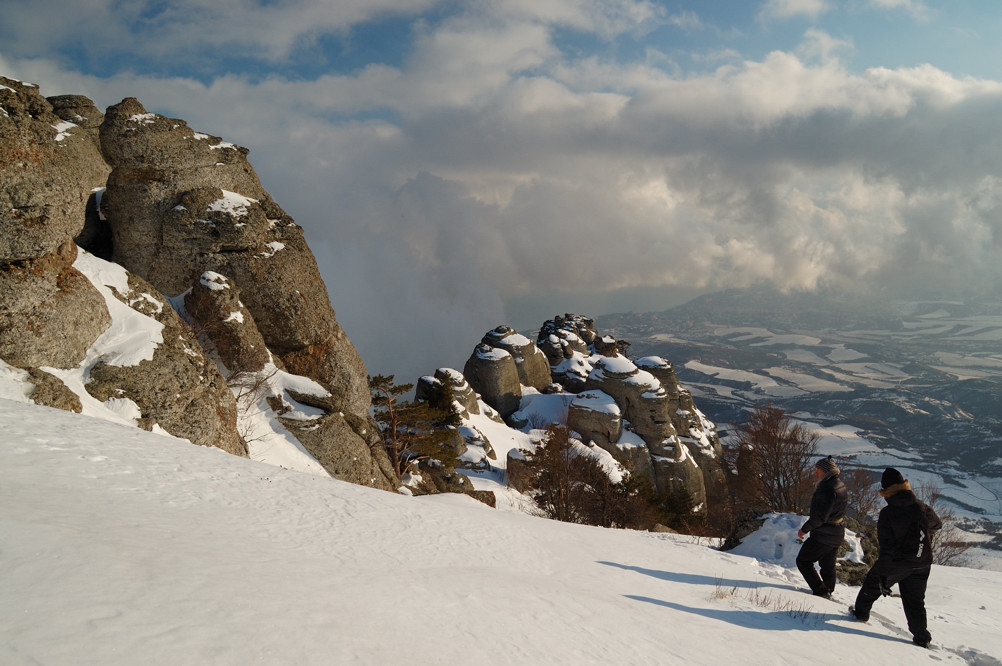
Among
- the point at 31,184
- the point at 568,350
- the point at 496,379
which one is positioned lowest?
the point at 496,379

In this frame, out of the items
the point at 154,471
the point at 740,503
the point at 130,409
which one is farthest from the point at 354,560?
the point at 740,503

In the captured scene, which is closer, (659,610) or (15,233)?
(659,610)

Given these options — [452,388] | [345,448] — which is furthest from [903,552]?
[452,388]

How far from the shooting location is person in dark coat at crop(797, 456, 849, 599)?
8359mm

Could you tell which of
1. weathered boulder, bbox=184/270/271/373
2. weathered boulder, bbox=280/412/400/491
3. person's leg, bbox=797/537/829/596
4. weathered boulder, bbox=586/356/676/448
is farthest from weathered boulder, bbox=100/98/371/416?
weathered boulder, bbox=586/356/676/448

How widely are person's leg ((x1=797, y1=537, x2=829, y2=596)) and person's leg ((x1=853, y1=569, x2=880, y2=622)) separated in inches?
42.0

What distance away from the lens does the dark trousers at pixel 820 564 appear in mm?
8578

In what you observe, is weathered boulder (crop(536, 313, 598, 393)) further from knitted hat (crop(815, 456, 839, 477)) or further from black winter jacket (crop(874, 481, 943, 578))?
black winter jacket (crop(874, 481, 943, 578))

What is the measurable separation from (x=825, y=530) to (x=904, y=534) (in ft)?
3.74

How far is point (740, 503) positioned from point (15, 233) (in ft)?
177

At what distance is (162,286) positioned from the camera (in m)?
24.3

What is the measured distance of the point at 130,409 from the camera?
14.7 m

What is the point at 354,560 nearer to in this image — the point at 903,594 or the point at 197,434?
the point at 903,594

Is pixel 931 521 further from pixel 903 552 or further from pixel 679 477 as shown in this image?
pixel 679 477
